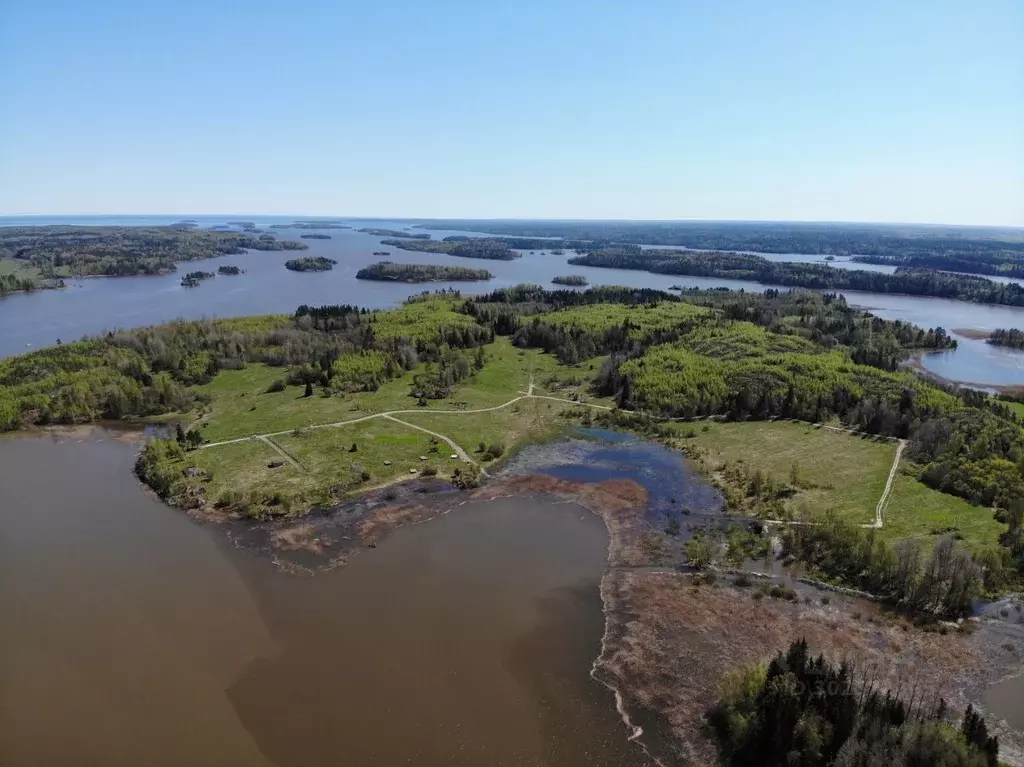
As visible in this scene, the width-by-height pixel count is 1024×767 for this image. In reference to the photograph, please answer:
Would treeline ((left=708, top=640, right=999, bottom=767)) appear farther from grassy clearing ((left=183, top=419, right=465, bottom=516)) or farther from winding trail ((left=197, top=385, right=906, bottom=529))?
grassy clearing ((left=183, top=419, right=465, bottom=516))

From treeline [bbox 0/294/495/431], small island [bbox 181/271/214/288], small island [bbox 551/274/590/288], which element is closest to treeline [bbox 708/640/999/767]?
treeline [bbox 0/294/495/431]

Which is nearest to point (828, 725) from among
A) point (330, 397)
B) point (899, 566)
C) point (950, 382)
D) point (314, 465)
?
point (899, 566)

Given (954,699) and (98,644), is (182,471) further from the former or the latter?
(954,699)

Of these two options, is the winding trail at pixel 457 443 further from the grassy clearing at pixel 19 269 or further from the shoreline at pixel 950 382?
the grassy clearing at pixel 19 269

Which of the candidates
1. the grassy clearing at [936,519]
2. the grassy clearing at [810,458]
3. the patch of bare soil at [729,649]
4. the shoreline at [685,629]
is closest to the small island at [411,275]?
the grassy clearing at [810,458]

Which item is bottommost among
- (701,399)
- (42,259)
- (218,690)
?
(218,690)

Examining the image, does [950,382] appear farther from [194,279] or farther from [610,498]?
[194,279]

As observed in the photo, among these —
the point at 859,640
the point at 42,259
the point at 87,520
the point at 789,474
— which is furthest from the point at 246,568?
the point at 42,259
